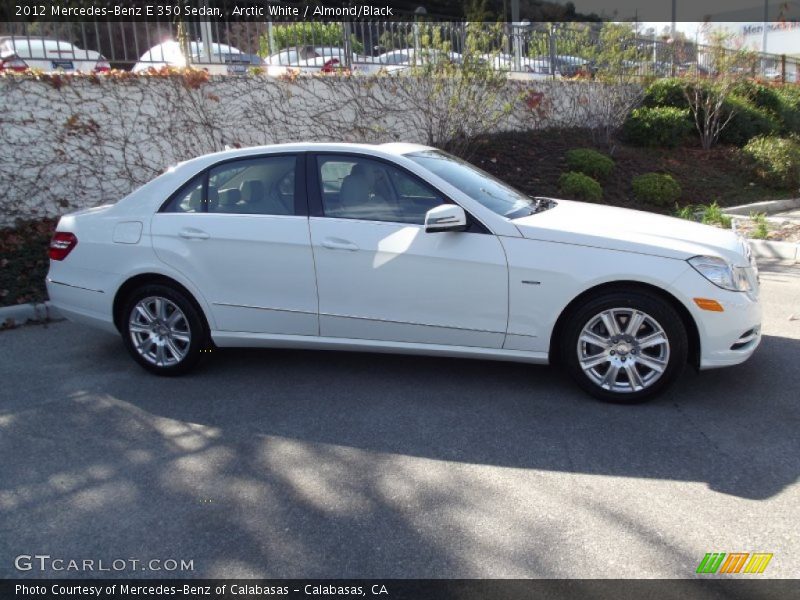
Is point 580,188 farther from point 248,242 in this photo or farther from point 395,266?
point 248,242

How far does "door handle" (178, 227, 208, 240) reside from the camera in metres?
5.30

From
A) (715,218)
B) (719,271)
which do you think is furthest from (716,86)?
(719,271)

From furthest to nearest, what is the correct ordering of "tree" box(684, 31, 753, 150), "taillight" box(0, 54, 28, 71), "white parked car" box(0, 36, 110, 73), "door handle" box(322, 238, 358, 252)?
"tree" box(684, 31, 753, 150) < "white parked car" box(0, 36, 110, 73) < "taillight" box(0, 54, 28, 71) < "door handle" box(322, 238, 358, 252)

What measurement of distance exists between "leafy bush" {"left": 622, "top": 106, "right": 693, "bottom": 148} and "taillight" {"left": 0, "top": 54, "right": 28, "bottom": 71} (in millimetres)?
10787

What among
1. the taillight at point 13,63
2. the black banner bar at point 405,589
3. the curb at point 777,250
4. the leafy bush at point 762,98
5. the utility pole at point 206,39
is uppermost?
the utility pole at point 206,39

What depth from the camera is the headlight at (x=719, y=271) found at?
14.9ft

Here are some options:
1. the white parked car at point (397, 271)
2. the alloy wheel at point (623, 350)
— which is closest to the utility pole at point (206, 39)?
the white parked car at point (397, 271)

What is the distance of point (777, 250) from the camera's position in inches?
356

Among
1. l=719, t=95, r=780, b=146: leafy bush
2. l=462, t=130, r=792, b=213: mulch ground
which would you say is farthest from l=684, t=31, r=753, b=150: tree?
l=462, t=130, r=792, b=213: mulch ground

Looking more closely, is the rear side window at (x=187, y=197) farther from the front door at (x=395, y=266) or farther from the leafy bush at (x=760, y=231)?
the leafy bush at (x=760, y=231)

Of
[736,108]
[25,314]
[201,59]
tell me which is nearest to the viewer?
[25,314]

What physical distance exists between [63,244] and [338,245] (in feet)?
7.28

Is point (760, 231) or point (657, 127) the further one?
point (657, 127)

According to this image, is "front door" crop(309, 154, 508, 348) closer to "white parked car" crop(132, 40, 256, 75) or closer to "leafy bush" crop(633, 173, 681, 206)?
"white parked car" crop(132, 40, 256, 75)
